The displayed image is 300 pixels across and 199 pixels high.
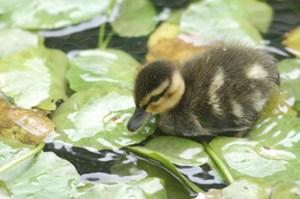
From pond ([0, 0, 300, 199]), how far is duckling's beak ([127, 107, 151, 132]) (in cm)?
6

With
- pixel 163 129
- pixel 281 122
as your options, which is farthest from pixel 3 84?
pixel 281 122

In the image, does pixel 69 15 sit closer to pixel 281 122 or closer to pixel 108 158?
pixel 108 158

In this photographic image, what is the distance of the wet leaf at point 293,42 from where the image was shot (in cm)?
287

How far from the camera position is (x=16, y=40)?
9.58 ft

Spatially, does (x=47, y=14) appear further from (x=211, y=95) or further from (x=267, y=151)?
(x=267, y=151)

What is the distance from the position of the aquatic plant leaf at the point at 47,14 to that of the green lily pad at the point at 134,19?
0.19 metres

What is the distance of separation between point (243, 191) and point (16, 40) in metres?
1.78

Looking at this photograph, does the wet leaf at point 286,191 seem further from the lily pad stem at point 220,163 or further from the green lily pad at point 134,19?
the green lily pad at point 134,19

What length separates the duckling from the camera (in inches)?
87.4

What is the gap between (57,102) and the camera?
246cm

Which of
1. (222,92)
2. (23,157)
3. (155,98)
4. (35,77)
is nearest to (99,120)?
(155,98)

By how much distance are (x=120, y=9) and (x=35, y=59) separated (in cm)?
89

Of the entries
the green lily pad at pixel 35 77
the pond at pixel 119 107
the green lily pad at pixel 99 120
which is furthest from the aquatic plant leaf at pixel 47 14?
the green lily pad at pixel 99 120

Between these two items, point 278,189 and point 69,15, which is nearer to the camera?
point 278,189
